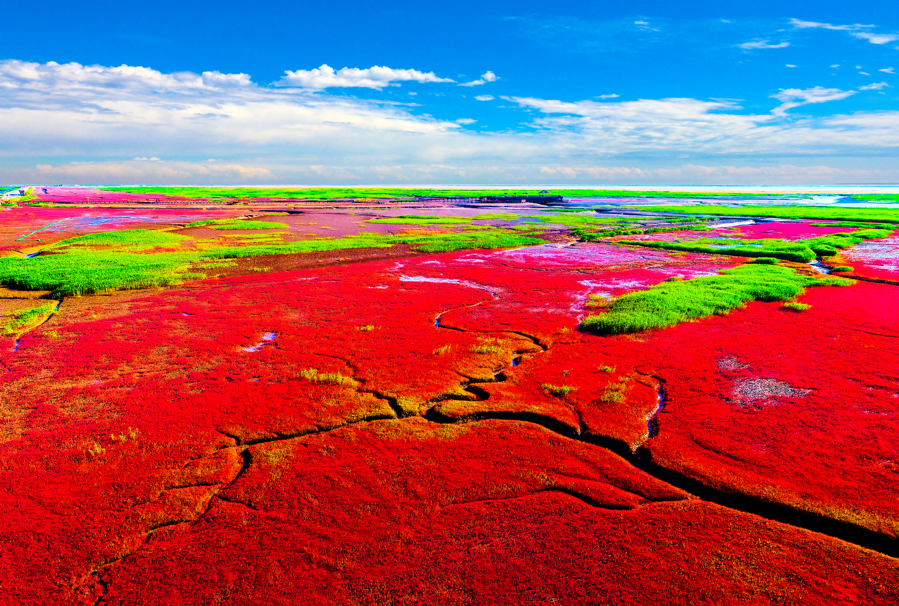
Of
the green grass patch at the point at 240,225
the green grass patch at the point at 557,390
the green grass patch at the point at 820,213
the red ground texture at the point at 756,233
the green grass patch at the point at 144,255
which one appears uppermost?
the green grass patch at the point at 820,213

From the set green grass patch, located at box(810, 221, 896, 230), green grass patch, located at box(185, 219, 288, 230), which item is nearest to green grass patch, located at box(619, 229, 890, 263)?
green grass patch, located at box(810, 221, 896, 230)

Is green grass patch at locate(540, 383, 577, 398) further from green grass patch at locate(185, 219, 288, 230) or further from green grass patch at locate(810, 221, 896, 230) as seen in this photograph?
green grass patch at locate(810, 221, 896, 230)

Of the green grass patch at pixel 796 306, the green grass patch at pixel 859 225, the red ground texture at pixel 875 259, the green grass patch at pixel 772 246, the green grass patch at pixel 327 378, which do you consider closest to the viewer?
the green grass patch at pixel 327 378

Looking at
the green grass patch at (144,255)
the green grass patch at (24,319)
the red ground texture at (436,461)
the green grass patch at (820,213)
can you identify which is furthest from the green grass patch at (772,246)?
the green grass patch at (24,319)

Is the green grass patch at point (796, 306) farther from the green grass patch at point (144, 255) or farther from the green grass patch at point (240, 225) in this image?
the green grass patch at point (240, 225)

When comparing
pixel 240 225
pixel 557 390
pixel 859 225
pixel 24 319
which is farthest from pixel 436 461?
pixel 859 225

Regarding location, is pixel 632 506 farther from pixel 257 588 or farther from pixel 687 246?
pixel 687 246

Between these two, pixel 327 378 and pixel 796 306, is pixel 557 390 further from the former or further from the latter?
pixel 796 306
